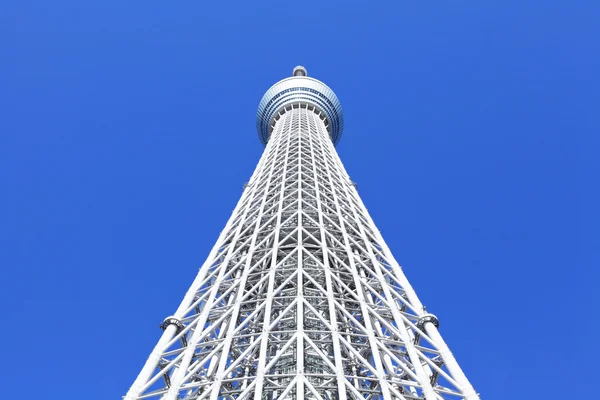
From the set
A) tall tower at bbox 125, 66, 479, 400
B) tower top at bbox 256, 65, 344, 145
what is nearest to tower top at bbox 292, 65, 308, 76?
tower top at bbox 256, 65, 344, 145

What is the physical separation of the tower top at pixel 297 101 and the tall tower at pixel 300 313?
21.5 meters

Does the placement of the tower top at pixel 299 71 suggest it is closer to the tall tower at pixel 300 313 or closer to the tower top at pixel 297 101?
the tower top at pixel 297 101

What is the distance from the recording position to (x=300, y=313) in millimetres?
19094

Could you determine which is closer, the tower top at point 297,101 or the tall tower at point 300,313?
the tall tower at point 300,313

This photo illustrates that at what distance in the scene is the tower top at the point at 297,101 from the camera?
65250mm

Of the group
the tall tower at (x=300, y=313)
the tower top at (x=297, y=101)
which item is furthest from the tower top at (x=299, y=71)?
the tall tower at (x=300, y=313)

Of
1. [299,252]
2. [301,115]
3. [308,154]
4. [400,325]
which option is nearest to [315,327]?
[299,252]

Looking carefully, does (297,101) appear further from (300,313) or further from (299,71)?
(300,313)

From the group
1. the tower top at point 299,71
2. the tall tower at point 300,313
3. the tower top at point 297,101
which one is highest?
the tower top at point 299,71

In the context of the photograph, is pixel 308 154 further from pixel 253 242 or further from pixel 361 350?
pixel 361 350

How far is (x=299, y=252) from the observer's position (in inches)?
960

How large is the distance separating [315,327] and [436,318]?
19.4ft

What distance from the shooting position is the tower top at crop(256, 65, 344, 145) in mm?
65250

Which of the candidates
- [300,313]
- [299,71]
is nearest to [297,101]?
[299,71]
